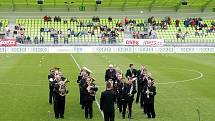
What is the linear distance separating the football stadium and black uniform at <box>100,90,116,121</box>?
0.11ft

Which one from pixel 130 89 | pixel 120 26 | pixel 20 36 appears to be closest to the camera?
pixel 130 89

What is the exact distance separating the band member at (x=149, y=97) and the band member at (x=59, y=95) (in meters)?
3.11

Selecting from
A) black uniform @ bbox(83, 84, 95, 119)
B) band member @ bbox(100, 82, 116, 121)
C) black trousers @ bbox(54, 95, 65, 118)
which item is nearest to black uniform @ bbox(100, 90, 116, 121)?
band member @ bbox(100, 82, 116, 121)

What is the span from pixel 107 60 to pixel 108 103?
101 ft

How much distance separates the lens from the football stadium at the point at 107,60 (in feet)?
60.3

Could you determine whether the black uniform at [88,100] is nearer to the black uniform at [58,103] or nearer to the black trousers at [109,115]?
the black uniform at [58,103]

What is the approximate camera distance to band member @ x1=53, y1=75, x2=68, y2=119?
18.2m

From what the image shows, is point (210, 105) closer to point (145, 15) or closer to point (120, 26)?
point (120, 26)

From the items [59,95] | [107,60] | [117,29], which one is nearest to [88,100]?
[59,95]

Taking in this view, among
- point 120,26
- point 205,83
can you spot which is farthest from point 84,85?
point 120,26

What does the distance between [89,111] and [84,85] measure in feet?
3.50

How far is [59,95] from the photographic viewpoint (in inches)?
720

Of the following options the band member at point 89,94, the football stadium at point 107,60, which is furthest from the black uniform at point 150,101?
the band member at point 89,94

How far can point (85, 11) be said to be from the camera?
80312mm
